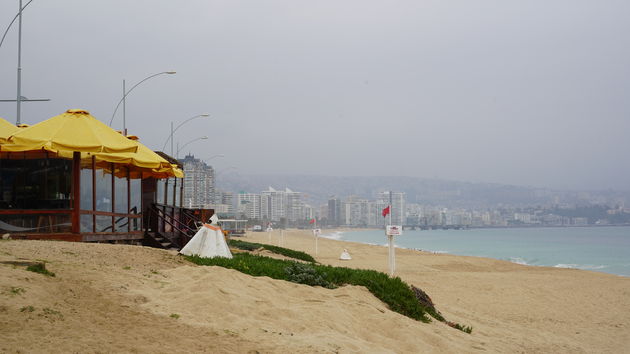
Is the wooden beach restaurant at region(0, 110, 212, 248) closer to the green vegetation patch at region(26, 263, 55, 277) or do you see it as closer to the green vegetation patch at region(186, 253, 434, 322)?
the green vegetation patch at region(186, 253, 434, 322)

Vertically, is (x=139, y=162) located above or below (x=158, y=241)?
above

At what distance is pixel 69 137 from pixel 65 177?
168cm

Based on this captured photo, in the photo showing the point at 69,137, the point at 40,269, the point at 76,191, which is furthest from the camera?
the point at 76,191

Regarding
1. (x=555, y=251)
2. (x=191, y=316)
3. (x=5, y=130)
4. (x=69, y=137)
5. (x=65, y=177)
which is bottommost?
(x=555, y=251)

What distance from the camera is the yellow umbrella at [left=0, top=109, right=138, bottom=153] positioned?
1396cm

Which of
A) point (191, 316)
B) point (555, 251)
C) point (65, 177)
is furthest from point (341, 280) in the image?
point (555, 251)

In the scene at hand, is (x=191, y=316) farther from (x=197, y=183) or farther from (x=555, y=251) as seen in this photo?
(x=555, y=251)

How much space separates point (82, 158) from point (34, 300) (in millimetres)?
10478

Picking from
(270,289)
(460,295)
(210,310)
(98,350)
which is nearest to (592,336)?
(460,295)

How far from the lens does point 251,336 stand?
6879mm

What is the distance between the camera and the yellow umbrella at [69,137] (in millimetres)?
13961

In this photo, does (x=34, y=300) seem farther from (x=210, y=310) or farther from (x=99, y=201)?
(x=99, y=201)

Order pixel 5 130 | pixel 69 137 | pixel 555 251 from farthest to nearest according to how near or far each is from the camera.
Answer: pixel 555 251 → pixel 5 130 → pixel 69 137

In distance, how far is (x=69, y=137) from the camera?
1444 cm
